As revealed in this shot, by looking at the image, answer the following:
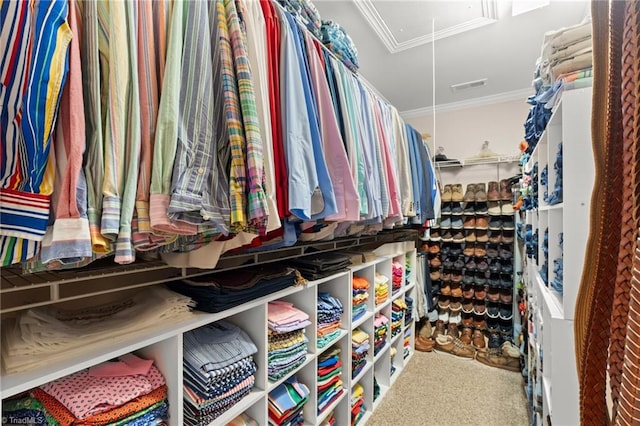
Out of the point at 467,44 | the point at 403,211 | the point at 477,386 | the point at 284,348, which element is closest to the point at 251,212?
the point at 284,348

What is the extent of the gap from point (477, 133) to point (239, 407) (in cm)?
337

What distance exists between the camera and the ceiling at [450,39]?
5.83 ft

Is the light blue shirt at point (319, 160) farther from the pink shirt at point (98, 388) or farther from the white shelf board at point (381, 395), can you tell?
the white shelf board at point (381, 395)

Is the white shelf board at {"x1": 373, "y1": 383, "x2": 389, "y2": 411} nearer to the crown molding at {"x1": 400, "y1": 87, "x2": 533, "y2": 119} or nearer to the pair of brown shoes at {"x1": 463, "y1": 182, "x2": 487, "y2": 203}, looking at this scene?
the pair of brown shoes at {"x1": 463, "y1": 182, "x2": 487, "y2": 203}

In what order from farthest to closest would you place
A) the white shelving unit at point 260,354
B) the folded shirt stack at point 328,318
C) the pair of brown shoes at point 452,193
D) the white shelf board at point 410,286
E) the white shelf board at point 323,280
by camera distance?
the pair of brown shoes at point 452,193, the white shelf board at point 410,286, the folded shirt stack at point 328,318, the white shelf board at point 323,280, the white shelving unit at point 260,354

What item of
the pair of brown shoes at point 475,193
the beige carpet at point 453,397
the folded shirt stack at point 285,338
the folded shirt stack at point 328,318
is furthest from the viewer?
the pair of brown shoes at point 475,193

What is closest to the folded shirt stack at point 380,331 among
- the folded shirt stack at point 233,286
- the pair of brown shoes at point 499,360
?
the folded shirt stack at point 233,286

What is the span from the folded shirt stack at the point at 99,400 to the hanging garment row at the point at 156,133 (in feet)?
1.00

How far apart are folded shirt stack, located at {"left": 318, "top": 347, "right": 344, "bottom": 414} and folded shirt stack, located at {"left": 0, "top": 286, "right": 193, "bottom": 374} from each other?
88cm

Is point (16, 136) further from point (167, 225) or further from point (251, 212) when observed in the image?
point (251, 212)

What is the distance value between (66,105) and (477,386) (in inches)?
112

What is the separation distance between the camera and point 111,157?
1.71 feet

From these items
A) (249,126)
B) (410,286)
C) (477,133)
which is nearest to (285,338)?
(249,126)

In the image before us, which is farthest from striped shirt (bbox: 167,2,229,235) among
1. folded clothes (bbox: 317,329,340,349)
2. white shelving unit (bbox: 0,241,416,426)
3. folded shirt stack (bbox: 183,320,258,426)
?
folded clothes (bbox: 317,329,340,349)
